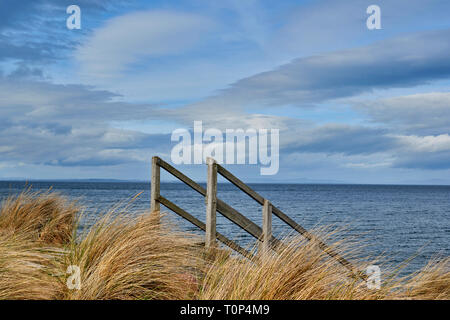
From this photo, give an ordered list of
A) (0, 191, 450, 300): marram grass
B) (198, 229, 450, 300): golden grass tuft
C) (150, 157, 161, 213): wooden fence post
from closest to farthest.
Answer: (198, 229, 450, 300): golden grass tuft < (0, 191, 450, 300): marram grass < (150, 157, 161, 213): wooden fence post

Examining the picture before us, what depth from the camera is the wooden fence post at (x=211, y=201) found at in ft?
23.1

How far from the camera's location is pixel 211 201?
23.4ft

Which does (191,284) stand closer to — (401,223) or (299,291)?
(299,291)

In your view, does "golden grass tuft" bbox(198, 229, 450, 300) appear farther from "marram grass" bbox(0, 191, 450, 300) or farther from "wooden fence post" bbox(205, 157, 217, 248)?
"wooden fence post" bbox(205, 157, 217, 248)

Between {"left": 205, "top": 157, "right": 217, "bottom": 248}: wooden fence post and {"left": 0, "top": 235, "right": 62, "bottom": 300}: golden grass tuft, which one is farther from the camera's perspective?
{"left": 205, "top": 157, "right": 217, "bottom": 248}: wooden fence post

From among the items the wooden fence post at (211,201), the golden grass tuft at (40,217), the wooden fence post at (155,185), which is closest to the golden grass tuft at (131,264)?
the wooden fence post at (211,201)

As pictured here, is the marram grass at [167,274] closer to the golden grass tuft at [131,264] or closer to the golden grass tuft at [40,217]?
the golden grass tuft at [131,264]

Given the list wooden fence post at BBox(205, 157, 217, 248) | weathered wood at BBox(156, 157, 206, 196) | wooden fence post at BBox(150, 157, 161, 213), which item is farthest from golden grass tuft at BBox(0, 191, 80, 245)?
wooden fence post at BBox(205, 157, 217, 248)

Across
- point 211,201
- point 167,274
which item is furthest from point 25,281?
point 211,201

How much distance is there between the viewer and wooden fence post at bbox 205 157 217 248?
7027 mm

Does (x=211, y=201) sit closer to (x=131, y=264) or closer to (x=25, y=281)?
(x=131, y=264)

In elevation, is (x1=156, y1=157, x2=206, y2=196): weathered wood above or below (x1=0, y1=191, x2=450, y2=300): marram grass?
above
